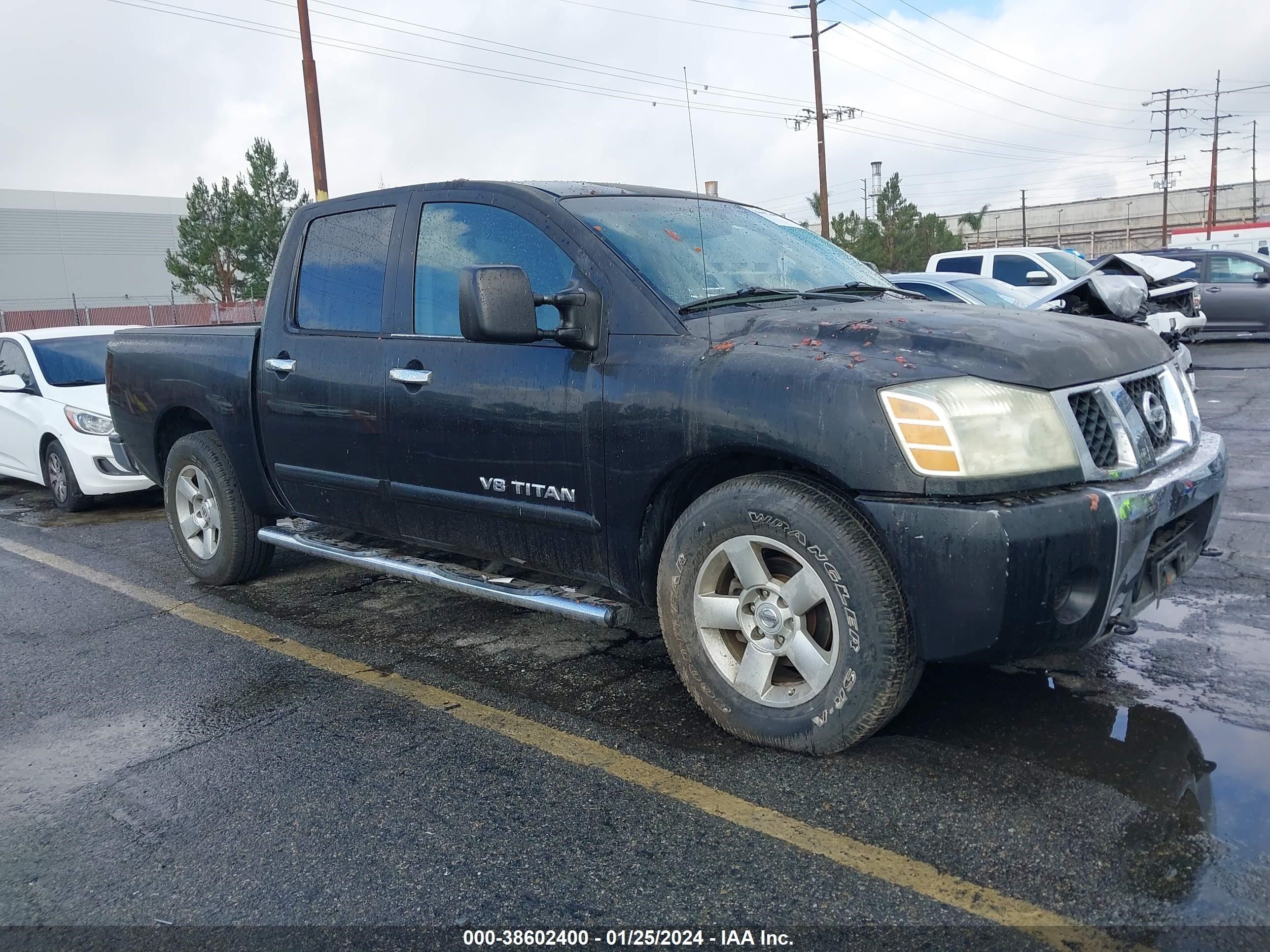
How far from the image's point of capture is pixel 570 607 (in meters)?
3.68

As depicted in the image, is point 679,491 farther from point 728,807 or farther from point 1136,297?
point 1136,297

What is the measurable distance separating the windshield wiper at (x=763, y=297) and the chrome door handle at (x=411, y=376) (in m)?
1.11

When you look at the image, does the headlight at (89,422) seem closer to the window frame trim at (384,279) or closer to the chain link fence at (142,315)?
the window frame trim at (384,279)

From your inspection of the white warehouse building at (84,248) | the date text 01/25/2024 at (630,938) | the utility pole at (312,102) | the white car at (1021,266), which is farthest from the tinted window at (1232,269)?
the white warehouse building at (84,248)

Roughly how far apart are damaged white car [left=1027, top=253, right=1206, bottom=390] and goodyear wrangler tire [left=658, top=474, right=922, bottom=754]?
2010mm

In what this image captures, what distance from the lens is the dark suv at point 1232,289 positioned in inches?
687

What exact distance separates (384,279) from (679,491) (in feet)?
5.77

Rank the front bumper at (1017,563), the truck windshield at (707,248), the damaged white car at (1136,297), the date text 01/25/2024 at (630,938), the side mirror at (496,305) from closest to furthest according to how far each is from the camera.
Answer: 1. the date text 01/25/2024 at (630,938)
2. the front bumper at (1017,563)
3. the side mirror at (496,305)
4. the truck windshield at (707,248)
5. the damaged white car at (1136,297)

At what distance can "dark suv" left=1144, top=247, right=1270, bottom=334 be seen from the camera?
17.4m

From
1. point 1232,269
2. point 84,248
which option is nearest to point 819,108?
point 1232,269

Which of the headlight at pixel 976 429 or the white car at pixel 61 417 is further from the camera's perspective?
the white car at pixel 61 417

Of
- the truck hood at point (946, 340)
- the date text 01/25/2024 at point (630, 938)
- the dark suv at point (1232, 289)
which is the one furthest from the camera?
the dark suv at point (1232, 289)

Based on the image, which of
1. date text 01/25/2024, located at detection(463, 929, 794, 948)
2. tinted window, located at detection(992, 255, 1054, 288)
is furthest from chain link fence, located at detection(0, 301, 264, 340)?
date text 01/25/2024, located at detection(463, 929, 794, 948)

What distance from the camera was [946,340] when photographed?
3.04m
